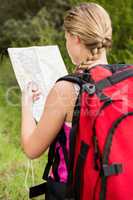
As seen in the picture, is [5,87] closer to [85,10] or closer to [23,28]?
[23,28]

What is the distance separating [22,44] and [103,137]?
280 inches

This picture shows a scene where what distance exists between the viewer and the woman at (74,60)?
2.02m

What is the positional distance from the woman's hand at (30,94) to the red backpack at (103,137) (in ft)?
0.89

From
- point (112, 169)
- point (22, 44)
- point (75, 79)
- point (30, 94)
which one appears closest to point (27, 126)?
point (30, 94)

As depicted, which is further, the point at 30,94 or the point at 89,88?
the point at 30,94

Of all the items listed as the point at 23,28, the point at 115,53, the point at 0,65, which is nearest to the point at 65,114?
the point at 115,53

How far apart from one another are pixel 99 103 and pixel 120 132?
12 cm

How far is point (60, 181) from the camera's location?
2.16 meters

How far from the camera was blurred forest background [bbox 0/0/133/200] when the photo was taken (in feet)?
13.6

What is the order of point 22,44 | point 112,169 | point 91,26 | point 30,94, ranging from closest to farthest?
point 112,169
point 91,26
point 30,94
point 22,44

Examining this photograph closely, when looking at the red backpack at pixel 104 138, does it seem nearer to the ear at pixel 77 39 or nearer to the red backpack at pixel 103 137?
the red backpack at pixel 103 137

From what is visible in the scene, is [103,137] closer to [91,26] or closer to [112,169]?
[112,169]

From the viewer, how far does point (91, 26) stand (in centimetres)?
205

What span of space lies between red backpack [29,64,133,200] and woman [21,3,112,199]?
5cm
